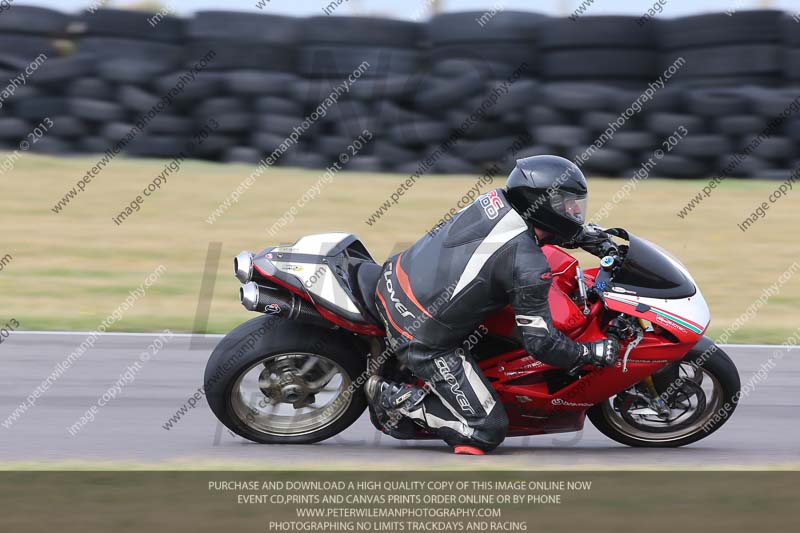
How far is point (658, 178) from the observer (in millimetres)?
13836

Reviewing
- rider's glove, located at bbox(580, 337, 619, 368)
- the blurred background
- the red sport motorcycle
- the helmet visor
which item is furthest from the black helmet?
the blurred background

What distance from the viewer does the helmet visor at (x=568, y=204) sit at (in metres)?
4.80

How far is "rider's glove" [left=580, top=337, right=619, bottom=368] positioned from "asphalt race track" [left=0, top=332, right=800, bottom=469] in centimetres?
51

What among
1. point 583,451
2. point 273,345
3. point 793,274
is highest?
point 273,345

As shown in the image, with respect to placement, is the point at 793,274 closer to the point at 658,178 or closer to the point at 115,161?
the point at 658,178

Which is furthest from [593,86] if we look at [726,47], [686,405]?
[686,405]

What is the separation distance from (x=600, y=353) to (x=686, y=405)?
0.79 meters

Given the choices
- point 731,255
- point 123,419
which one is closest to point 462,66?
point 731,255

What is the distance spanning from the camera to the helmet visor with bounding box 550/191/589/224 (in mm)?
4805

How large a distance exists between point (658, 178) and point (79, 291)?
748cm

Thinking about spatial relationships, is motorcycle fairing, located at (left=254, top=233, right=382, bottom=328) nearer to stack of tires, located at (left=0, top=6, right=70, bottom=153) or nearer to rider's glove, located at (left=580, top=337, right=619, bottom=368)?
rider's glove, located at (left=580, top=337, right=619, bottom=368)

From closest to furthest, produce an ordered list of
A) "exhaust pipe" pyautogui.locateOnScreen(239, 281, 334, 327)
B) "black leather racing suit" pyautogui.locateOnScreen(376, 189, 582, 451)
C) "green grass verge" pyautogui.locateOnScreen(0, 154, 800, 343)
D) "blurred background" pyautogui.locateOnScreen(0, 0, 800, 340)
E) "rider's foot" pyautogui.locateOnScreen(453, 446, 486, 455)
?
1. "black leather racing suit" pyautogui.locateOnScreen(376, 189, 582, 451)
2. "exhaust pipe" pyautogui.locateOnScreen(239, 281, 334, 327)
3. "rider's foot" pyautogui.locateOnScreen(453, 446, 486, 455)
4. "green grass verge" pyautogui.locateOnScreen(0, 154, 800, 343)
5. "blurred background" pyautogui.locateOnScreen(0, 0, 800, 340)

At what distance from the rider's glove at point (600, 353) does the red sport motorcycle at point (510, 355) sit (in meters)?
0.14

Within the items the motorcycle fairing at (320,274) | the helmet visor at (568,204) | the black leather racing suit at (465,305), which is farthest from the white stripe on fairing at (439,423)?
the helmet visor at (568,204)
